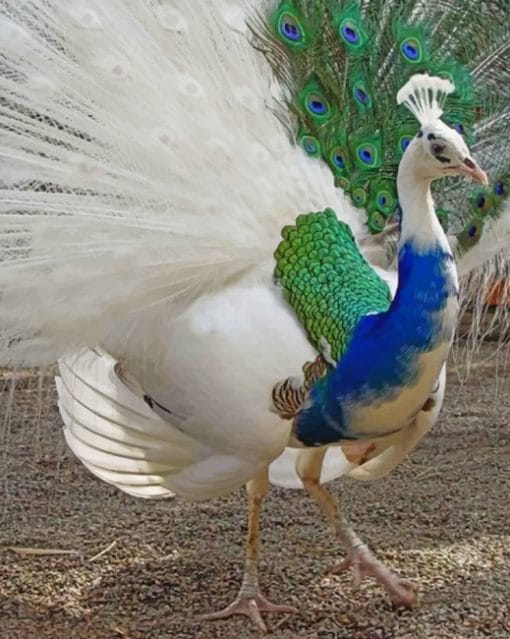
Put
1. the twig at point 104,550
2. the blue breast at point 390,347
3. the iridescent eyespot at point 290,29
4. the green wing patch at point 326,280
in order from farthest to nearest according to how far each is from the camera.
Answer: the twig at point 104,550, the iridescent eyespot at point 290,29, the green wing patch at point 326,280, the blue breast at point 390,347

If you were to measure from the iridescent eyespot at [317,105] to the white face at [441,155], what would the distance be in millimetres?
421

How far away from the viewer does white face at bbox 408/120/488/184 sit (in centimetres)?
201

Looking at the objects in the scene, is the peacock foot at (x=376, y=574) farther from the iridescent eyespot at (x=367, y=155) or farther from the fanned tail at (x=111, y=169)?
the iridescent eyespot at (x=367, y=155)

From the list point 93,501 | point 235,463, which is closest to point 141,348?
point 235,463

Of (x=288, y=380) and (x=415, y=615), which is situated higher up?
(x=288, y=380)

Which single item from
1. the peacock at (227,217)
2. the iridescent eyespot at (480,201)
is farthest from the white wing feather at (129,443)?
the iridescent eyespot at (480,201)

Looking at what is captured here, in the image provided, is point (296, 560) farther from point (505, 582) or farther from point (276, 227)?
point (276, 227)

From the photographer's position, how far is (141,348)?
90.4 inches

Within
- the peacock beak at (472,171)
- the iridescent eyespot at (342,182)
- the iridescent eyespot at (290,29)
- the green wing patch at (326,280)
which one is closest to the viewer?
the peacock beak at (472,171)

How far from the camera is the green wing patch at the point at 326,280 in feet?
7.43

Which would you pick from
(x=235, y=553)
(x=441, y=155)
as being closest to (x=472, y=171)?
(x=441, y=155)

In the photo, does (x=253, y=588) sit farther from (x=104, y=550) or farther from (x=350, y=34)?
(x=350, y=34)

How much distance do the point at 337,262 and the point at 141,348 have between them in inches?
17.2

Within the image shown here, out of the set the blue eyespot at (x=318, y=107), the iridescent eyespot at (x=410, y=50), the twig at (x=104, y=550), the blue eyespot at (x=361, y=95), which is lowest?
the twig at (x=104, y=550)
